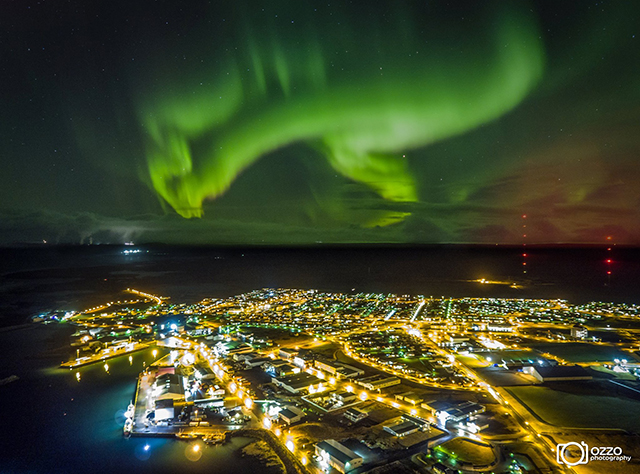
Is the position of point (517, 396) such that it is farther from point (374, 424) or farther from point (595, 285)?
point (595, 285)

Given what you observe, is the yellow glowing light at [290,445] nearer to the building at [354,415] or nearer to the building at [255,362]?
the building at [354,415]

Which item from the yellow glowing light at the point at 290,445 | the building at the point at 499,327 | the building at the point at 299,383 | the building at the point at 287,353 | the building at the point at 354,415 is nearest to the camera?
the yellow glowing light at the point at 290,445

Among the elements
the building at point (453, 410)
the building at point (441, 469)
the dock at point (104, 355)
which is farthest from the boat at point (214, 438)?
the dock at point (104, 355)

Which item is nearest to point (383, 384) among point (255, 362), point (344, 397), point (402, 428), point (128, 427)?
point (344, 397)

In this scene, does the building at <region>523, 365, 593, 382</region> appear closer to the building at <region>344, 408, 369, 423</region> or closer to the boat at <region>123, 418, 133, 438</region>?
the building at <region>344, 408, 369, 423</region>

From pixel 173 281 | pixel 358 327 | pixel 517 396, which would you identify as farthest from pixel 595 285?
pixel 173 281

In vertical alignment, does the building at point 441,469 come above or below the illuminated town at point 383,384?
below
